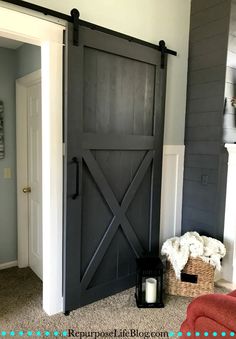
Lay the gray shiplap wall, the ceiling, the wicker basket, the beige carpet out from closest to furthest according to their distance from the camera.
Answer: the beige carpet < the wicker basket < the gray shiplap wall < the ceiling

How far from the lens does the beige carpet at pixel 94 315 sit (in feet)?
7.00

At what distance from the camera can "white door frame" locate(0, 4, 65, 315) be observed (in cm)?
196

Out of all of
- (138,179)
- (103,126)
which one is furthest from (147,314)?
(103,126)

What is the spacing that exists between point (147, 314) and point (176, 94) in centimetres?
213

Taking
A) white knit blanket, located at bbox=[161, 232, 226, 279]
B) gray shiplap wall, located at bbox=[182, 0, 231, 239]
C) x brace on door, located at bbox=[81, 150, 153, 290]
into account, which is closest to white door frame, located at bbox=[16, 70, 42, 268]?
x brace on door, located at bbox=[81, 150, 153, 290]

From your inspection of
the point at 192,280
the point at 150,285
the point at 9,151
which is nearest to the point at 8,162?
the point at 9,151

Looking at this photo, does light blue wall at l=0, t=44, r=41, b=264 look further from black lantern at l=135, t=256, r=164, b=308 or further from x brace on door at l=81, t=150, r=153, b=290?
black lantern at l=135, t=256, r=164, b=308

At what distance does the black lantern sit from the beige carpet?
0.21 ft

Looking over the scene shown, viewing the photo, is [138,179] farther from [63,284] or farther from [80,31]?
[80,31]

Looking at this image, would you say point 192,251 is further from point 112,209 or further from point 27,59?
point 27,59

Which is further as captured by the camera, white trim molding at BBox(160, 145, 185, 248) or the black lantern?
white trim molding at BBox(160, 145, 185, 248)

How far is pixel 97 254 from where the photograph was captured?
2.41 metres

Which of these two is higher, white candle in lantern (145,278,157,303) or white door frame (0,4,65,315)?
white door frame (0,4,65,315)

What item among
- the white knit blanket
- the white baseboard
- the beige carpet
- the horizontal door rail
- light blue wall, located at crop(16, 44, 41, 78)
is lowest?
the white baseboard
